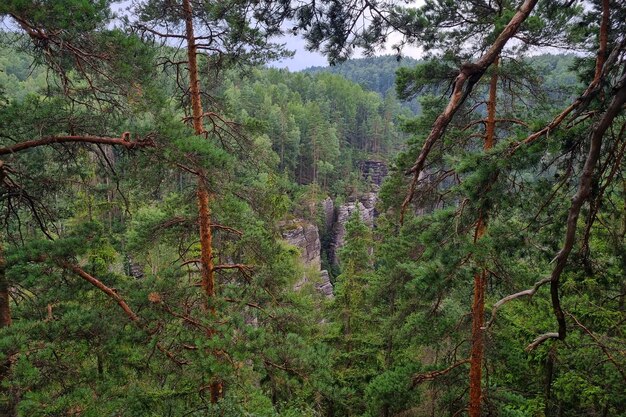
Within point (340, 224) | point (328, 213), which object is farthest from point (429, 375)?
point (328, 213)

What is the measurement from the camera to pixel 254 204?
6996 millimetres

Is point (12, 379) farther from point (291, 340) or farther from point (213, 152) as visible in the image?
point (291, 340)

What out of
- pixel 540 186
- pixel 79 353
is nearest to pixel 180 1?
pixel 79 353

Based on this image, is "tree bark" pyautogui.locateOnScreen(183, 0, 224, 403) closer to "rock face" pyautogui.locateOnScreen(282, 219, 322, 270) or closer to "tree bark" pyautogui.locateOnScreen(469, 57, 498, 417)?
"tree bark" pyautogui.locateOnScreen(469, 57, 498, 417)

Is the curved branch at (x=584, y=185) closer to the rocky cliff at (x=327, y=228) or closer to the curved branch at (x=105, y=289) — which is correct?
the curved branch at (x=105, y=289)

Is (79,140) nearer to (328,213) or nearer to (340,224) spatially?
(340,224)

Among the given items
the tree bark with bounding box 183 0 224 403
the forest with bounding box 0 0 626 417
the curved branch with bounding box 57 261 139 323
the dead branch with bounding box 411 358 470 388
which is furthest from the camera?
the dead branch with bounding box 411 358 470 388

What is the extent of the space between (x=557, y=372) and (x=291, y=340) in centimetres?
883

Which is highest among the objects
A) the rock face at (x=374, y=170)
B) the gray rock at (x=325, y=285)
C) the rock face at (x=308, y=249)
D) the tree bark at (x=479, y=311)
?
the tree bark at (x=479, y=311)

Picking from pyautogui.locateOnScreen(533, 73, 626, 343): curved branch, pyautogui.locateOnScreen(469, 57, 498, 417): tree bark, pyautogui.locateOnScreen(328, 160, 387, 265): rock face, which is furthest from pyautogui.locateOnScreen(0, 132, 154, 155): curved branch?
pyautogui.locateOnScreen(328, 160, 387, 265): rock face

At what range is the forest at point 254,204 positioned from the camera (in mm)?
2957

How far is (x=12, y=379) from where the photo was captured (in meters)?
3.64

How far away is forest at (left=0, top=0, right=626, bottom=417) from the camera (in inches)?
116

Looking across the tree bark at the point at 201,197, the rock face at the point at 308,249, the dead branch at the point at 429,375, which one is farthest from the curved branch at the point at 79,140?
the rock face at the point at 308,249
